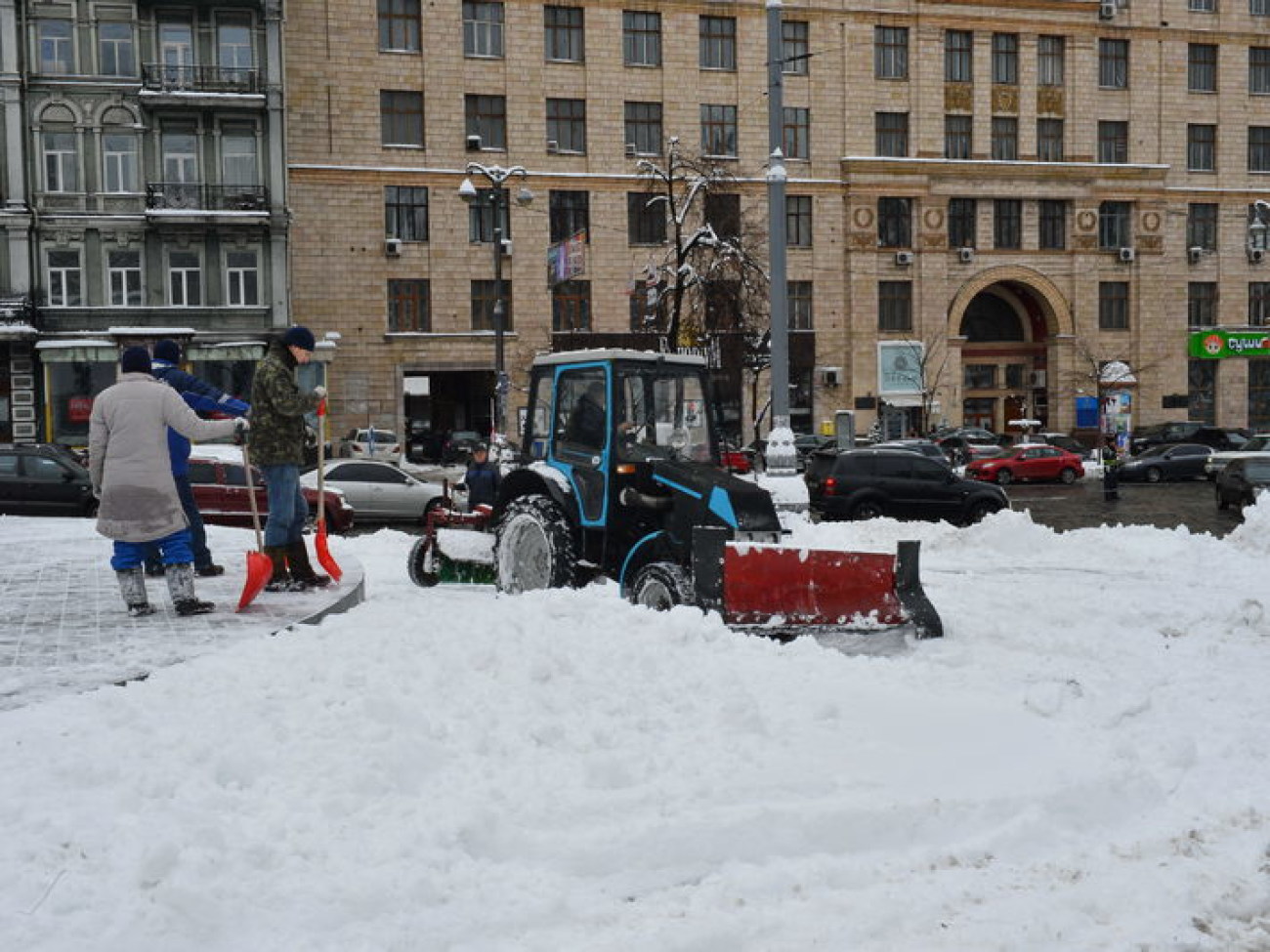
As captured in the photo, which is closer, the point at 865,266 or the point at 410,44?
the point at 410,44

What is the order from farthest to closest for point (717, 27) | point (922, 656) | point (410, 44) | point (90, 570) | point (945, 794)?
point (717, 27)
point (410, 44)
point (90, 570)
point (922, 656)
point (945, 794)

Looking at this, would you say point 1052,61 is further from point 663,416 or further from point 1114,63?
point 663,416

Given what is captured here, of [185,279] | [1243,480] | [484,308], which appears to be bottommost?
[1243,480]

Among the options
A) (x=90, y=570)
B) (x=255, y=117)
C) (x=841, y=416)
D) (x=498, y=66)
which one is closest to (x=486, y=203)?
(x=498, y=66)

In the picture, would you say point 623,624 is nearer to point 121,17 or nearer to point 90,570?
point 90,570

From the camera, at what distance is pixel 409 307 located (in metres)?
42.5

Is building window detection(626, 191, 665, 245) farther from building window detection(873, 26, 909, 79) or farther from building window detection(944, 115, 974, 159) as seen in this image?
building window detection(944, 115, 974, 159)

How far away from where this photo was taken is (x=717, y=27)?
45625 mm

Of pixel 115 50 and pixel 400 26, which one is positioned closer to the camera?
pixel 115 50

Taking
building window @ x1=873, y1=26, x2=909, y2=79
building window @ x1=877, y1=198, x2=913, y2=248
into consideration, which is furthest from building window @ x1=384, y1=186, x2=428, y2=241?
building window @ x1=873, y1=26, x2=909, y2=79

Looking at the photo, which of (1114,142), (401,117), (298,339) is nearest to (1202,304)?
(1114,142)

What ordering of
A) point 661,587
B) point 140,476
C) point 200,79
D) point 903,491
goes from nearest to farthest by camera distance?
point 140,476 → point 661,587 → point 903,491 → point 200,79

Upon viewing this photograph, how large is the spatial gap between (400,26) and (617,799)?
139ft

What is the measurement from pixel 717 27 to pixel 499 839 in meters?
45.6
